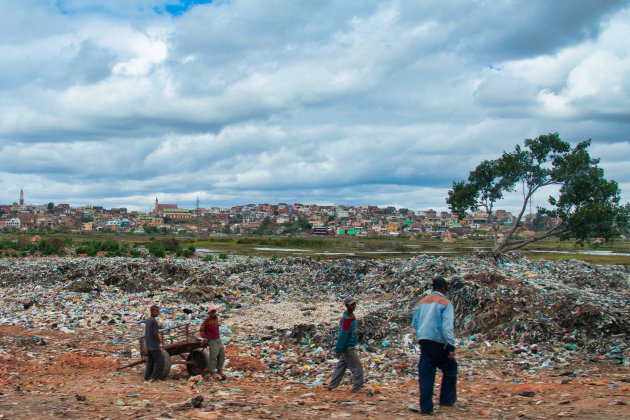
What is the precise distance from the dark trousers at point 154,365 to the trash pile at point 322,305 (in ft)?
5.08

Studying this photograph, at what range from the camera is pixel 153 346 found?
7.62 metres

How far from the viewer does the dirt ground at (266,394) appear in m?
5.71

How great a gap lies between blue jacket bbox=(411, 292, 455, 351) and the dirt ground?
87cm

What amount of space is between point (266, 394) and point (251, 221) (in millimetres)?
161182

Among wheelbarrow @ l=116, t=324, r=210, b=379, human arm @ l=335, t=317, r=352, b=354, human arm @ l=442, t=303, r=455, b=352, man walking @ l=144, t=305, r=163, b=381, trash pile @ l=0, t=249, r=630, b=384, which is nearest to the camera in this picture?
human arm @ l=442, t=303, r=455, b=352

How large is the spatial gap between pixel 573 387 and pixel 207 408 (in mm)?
4880

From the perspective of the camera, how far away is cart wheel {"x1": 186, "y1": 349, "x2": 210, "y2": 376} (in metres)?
8.23

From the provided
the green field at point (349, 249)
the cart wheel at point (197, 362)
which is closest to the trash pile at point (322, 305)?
the cart wheel at point (197, 362)

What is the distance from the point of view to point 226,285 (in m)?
18.7

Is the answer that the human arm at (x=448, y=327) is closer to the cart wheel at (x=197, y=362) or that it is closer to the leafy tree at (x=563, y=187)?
the cart wheel at (x=197, y=362)

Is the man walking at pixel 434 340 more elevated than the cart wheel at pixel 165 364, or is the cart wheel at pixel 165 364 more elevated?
the man walking at pixel 434 340

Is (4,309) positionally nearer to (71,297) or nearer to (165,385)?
(71,297)

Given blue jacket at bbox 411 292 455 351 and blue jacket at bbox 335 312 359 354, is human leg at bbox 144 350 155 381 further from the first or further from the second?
blue jacket at bbox 411 292 455 351

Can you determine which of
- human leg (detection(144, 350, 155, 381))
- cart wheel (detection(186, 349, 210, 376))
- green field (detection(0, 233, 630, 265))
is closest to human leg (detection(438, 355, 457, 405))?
cart wheel (detection(186, 349, 210, 376))
